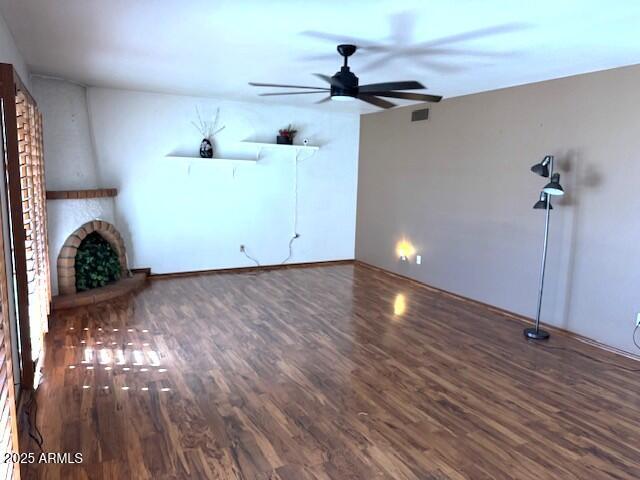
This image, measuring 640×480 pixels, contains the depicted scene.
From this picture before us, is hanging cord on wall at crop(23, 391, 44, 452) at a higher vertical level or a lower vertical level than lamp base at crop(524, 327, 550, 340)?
lower

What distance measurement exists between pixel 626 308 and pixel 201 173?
496 cm

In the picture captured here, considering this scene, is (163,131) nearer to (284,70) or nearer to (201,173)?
(201,173)

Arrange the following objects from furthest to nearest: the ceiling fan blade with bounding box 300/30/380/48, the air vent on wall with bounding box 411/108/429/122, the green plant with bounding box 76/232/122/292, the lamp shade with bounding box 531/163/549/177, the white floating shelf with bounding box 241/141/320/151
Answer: the white floating shelf with bounding box 241/141/320/151
the air vent on wall with bounding box 411/108/429/122
the green plant with bounding box 76/232/122/292
the lamp shade with bounding box 531/163/549/177
the ceiling fan blade with bounding box 300/30/380/48

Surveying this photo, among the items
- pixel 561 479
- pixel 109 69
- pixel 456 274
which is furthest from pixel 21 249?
pixel 456 274

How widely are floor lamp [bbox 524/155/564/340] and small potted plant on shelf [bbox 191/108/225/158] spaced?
12.8ft

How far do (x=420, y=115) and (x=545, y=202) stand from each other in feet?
7.40

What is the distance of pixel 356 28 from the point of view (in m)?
2.85

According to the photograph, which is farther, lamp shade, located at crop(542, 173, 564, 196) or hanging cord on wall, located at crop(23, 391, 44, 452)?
lamp shade, located at crop(542, 173, 564, 196)

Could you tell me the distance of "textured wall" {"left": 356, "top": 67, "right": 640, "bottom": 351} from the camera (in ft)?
12.6

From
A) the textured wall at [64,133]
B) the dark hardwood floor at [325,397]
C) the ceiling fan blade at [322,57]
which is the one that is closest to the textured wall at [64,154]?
the textured wall at [64,133]

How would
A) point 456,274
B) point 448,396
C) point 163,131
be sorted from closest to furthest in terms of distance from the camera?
point 448,396
point 456,274
point 163,131

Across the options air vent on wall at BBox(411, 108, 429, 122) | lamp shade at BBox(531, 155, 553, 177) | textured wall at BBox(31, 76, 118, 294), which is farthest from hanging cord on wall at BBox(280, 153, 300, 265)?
lamp shade at BBox(531, 155, 553, 177)

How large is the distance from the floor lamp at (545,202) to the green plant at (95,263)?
4.46m

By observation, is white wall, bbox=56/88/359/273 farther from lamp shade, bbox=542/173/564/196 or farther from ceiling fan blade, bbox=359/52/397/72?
lamp shade, bbox=542/173/564/196
